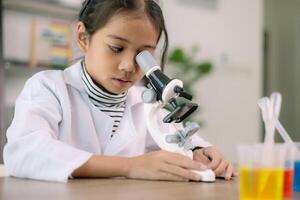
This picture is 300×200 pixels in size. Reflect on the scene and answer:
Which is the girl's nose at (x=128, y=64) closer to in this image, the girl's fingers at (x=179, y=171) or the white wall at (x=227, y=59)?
the girl's fingers at (x=179, y=171)

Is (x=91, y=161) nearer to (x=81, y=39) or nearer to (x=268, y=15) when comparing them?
(x=81, y=39)

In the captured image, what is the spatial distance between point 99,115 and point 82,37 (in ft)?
0.73

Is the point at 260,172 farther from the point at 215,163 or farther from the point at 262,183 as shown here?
the point at 215,163

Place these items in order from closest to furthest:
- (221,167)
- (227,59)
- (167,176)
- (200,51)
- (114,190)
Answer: (114,190) → (167,176) → (221,167) → (200,51) → (227,59)

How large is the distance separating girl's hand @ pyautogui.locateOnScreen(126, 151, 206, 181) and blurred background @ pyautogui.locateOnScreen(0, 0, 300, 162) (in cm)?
176

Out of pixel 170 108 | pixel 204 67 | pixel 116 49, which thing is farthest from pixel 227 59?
pixel 170 108

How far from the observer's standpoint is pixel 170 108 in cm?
98

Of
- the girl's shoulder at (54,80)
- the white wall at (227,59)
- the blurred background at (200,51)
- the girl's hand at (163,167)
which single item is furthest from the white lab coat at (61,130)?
the white wall at (227,59)

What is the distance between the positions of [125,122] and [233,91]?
2.91 m

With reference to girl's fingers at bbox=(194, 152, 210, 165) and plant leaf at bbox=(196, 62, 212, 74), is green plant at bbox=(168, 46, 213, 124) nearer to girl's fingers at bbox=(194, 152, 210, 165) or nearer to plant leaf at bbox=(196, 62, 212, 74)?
plant leaf at bbox=(196, 62, 212, 74)

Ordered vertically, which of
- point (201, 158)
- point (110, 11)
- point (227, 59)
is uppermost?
Result: point (110, 11)

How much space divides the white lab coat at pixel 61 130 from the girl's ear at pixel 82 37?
0.05 m

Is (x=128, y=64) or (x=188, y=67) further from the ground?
(x=128, y=64)

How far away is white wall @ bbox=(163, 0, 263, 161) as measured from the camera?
3768 mm
